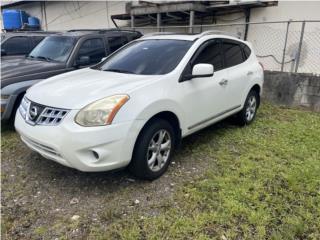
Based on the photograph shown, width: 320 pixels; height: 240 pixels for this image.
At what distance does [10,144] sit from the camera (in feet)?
15.1

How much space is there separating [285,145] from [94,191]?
120 inches

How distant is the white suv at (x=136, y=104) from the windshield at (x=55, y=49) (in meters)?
1.71

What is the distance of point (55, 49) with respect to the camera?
6105 mm

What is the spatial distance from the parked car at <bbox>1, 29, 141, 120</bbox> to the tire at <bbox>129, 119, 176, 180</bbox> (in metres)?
2.73

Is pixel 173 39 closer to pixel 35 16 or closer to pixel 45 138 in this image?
pixel 45 138

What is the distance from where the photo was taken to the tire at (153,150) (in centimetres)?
324

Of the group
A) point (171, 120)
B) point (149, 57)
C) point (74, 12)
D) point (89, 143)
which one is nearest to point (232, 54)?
point (149, 57)

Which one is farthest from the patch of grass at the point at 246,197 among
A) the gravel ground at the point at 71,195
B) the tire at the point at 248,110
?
the tire at the point at 248,110

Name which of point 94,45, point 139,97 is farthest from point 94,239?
point 94,45

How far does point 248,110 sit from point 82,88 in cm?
334

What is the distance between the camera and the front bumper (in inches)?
115

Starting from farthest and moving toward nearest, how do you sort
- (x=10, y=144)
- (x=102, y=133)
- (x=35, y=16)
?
1. (x=35, y=16)
2. (x=10, y=144)
3. (x=102, y=133)

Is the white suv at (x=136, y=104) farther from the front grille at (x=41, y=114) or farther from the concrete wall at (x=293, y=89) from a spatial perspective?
the concrete wall at (x=293, y=89)

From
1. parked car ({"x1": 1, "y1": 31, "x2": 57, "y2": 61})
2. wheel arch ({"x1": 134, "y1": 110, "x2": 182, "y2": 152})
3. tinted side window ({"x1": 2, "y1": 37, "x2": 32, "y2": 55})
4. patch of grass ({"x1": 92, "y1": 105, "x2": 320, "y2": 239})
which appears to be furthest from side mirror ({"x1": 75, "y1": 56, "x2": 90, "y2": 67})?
tinted side window ({"x1": 2, "y1": 37, "x2": 32, "y2": 55})
